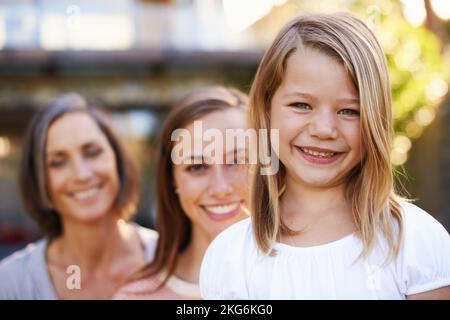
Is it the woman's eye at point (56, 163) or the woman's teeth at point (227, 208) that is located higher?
the woman's eye at point (56, 163)

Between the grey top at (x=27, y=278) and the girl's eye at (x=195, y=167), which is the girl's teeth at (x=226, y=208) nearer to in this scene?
the girl's eye at (x=195, y=167)

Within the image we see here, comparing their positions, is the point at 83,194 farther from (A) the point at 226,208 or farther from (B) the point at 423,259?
(B) the point at 423,259

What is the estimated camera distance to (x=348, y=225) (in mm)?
1373

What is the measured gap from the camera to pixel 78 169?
2363mm

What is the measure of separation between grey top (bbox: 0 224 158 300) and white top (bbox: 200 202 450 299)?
0.99 meters

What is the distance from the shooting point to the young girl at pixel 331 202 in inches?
50.6

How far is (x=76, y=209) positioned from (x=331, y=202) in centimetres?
124

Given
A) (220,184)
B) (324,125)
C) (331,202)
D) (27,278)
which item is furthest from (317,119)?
(27,278)

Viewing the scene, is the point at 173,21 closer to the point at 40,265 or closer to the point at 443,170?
the point at 443,170

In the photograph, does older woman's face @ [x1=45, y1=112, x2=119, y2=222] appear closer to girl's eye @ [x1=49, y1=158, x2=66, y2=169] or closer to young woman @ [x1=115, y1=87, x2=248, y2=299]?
girl's eye @ [x1=49, y1=158, x2=66, y2=169]

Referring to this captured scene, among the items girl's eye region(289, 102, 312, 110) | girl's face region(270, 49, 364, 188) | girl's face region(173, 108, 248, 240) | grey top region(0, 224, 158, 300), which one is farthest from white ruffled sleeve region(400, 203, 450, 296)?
grey top region(0, 224, 158, 300)

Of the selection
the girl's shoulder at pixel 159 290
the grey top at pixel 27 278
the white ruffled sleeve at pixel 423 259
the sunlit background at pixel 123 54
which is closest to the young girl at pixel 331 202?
the white ruffled sleeve at pixel 423 259

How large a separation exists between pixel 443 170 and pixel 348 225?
3915 millimetres

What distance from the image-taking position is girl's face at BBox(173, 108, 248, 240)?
6.07 feet
